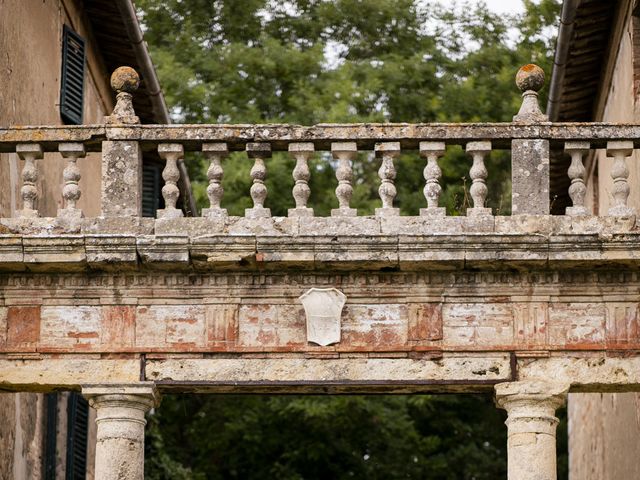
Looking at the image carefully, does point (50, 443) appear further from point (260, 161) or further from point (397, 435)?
point (397, 435)

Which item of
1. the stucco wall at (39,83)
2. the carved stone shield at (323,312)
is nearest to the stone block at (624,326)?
the carved stone shield at (323,312)

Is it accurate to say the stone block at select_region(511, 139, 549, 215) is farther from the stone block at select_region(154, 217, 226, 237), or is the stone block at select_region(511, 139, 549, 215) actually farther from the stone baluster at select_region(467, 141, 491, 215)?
the stone block at select_region(154, 217, 226, 237)

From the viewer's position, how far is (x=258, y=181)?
1348 cm

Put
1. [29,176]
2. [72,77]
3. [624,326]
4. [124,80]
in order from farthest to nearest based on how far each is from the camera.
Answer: [72,77] → [124,80] → [29,176] → [624,326]

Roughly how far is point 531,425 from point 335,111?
1332 cm

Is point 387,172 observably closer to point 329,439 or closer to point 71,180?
point 71,180

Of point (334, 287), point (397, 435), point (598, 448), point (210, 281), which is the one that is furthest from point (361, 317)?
point (397, 435)

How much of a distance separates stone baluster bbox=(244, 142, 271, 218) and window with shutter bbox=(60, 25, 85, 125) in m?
4.73

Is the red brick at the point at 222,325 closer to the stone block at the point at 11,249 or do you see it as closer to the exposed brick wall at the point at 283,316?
the exposed brick wall at the point at 283,316

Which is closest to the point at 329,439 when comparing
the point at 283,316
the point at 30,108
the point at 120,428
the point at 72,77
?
the point at 72,77

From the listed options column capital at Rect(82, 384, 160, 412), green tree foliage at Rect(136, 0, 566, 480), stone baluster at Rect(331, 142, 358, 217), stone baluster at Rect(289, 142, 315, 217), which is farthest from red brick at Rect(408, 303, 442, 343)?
green tree foliage at Rect(136, 0, 566, 480)

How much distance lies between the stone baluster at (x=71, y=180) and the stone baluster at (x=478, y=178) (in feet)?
10.7

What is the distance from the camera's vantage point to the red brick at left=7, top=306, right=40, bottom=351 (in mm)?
13328

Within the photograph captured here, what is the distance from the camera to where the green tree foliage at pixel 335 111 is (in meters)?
25.8
